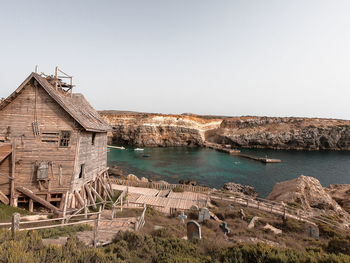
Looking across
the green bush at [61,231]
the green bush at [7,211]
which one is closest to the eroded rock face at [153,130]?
the green bush at [7,211]

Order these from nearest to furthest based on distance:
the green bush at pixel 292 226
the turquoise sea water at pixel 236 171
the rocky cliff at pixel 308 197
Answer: the green bush at pixel 292 226 < the rocky cliff at pixel 308 197 < the turquoise sea water at pixel 236 171

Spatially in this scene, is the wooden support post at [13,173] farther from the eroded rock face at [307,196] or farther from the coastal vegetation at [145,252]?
the eroded rock face at [307,196]

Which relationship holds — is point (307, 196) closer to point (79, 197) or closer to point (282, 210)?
point (282, 210)

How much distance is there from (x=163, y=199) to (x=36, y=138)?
12350 mm

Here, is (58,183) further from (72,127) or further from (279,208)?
(279,208)

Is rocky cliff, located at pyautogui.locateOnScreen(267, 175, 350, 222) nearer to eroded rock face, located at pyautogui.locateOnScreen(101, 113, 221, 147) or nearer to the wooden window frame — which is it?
the wooden window frame

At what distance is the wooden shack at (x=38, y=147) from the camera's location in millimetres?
12273

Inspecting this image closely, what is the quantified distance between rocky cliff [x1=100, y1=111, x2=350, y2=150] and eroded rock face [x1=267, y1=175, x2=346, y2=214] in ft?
191

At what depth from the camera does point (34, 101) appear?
12.6m

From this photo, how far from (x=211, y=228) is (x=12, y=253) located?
10734mm

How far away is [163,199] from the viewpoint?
18.9m

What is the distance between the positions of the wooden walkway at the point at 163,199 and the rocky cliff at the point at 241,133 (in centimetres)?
5747

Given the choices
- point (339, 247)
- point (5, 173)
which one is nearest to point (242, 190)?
point (339, 247)

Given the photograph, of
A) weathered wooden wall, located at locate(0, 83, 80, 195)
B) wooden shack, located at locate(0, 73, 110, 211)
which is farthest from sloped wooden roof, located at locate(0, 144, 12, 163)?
weathered wooden wall, located at locate(0, 83, 80, 195)
